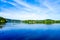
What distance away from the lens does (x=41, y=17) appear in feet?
11.5

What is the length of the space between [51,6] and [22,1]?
39.6 inches

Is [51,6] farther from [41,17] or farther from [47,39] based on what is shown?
[47,39]

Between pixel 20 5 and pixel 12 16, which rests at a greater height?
pixel 20 5

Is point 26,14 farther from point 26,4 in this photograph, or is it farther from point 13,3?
point 13,3

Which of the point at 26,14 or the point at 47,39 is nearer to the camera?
the point at 47,39

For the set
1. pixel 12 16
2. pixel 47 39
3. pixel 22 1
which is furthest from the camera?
pixel 12 16

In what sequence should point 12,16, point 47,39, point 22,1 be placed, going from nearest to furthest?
point 47,39, point 22,1, point 12,16

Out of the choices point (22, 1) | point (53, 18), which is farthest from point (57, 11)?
point (22, 1)

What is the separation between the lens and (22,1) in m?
3.35

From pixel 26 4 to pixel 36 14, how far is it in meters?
0.49

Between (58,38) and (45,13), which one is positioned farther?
(45,13)

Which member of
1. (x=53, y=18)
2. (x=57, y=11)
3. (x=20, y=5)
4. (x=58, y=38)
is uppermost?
(x=20, y=5)

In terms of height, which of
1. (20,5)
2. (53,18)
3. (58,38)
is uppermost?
(20,5)

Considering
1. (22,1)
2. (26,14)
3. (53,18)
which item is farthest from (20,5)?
(53,18)
